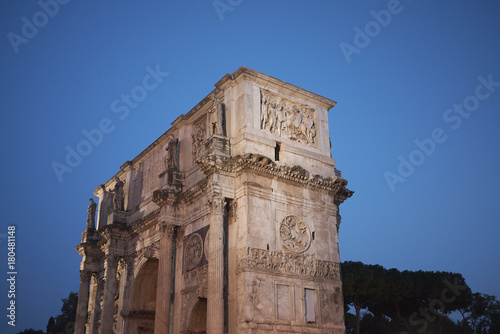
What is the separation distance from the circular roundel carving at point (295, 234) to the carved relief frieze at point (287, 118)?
11.0ft

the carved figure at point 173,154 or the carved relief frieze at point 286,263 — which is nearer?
the carved relief frieze at point 286,263

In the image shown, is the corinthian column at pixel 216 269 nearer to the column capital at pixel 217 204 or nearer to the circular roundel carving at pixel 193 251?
the column capital at pixel 217 204

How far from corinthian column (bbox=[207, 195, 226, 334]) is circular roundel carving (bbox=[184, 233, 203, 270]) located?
2.24 m

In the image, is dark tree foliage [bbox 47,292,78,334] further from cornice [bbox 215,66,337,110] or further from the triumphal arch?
cornice [bbox 215,66,337,110]

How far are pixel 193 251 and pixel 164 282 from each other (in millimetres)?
1581

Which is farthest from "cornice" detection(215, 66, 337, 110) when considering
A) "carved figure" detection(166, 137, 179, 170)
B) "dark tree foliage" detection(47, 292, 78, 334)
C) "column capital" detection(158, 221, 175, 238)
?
"dark tree foliage" detection(47, 292, 78, 334)

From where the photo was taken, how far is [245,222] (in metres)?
15.8

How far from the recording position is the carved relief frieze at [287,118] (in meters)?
18.0

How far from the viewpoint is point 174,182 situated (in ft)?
64.5

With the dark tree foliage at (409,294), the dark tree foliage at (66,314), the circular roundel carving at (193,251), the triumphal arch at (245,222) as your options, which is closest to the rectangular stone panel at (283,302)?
the triumphal arch at (245,222)

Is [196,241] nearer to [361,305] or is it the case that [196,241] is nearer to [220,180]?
[220,180]

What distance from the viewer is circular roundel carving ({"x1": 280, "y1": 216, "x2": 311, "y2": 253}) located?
54.3 ft

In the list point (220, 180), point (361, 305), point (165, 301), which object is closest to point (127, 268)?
point (165, 301)

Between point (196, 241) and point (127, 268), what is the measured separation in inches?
265
